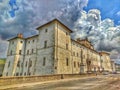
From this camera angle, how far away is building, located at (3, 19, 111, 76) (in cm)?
2938

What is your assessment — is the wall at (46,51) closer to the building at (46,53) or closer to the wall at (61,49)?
the building at (46,53)

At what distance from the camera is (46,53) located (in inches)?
1208

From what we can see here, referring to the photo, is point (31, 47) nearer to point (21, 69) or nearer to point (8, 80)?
point (21, 69)

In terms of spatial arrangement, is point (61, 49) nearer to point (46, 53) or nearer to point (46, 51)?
point (46, 51)

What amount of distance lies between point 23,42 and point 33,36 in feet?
18.9

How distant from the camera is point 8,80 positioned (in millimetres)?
12406

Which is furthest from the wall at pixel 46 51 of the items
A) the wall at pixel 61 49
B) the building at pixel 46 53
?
the wall at pixel 61 49

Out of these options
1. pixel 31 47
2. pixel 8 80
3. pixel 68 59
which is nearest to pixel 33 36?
pixel 31 47

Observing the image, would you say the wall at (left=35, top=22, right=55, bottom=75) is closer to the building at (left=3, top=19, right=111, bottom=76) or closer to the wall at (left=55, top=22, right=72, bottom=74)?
the building at (left=3, top=19, right=111, bottom=76)

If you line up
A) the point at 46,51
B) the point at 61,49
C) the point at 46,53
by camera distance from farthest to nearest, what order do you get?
1. the point at 61,49
2. the point at 46,51
3. the point at 46,53

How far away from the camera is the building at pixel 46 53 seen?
29.4m

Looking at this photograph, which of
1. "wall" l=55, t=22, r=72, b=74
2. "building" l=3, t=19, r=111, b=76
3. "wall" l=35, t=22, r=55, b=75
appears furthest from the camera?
"building" l=3, t=19, r=111, b=76

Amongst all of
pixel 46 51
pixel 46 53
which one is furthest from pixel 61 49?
pixel 46 53

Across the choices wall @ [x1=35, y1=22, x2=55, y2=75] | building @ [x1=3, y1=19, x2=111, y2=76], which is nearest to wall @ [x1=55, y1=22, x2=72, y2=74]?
building @ [x1=3, y1=19, x2=111, y2=76]
